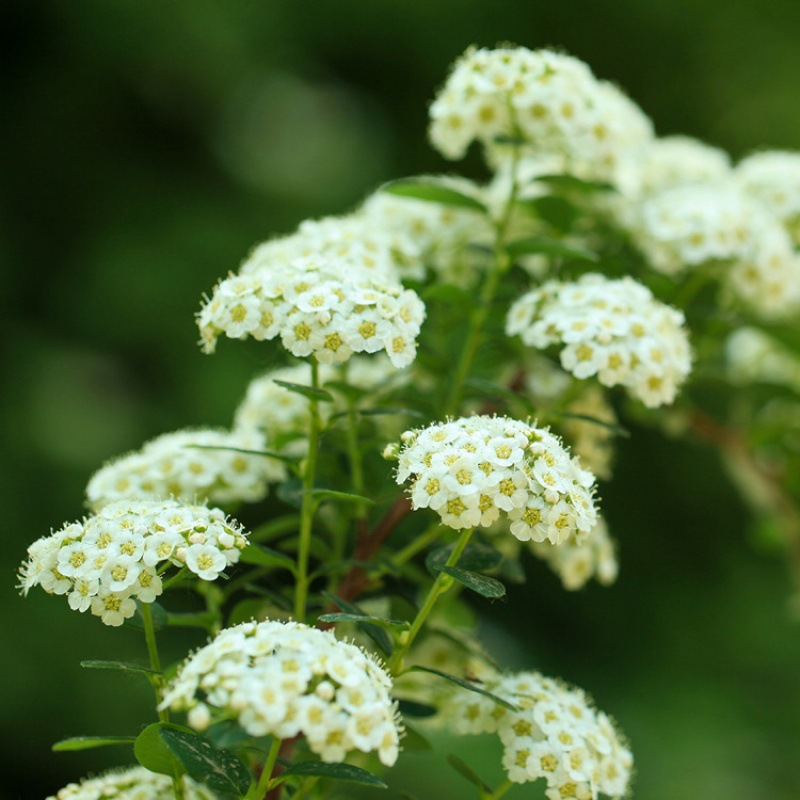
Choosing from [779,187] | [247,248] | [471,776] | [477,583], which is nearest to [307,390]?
[477,583]

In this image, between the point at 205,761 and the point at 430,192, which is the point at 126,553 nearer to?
the point at 205,761

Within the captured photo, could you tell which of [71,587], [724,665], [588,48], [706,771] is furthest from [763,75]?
Result: [71,587]

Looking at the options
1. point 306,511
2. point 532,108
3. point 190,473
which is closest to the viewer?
point 306,511

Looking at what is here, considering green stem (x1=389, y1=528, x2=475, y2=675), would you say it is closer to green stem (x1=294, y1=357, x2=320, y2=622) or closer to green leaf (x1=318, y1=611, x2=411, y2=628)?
green leaf (x1=318, y1=611, x2=411, y2=628)

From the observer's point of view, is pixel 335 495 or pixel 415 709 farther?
pixel 415 709

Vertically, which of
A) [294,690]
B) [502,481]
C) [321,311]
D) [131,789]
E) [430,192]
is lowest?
[131,789]

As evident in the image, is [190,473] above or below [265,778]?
above

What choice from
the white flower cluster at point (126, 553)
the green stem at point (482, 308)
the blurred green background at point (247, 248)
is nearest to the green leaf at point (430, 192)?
the green stem at point (482, 308)

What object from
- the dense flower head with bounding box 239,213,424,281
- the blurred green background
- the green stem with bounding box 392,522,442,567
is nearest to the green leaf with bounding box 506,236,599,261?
the dense flower head with bounding box 239,213,424,281
